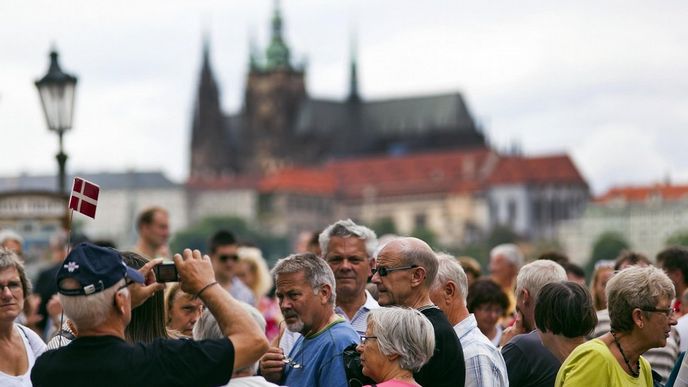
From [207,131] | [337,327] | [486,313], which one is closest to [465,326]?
[337,327]

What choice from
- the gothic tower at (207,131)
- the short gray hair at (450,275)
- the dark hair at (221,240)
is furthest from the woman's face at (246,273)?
the gothic tower at (207,131)

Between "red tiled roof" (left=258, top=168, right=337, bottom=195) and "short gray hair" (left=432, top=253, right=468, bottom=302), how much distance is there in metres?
147

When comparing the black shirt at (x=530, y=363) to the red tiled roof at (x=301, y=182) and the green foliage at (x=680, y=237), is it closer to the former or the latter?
the green foliage at (x=680, y=237)

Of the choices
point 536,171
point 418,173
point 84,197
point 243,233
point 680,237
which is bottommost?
point 243,233

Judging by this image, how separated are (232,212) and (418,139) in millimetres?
19016

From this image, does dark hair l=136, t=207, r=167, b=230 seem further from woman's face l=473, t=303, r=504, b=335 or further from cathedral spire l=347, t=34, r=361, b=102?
cathedral spire l=347, t=34, r=361, b=102

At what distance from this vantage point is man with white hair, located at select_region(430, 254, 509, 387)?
6.12 metres

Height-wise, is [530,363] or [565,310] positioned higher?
[565,310]

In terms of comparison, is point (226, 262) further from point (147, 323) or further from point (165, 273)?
point (165, 273)

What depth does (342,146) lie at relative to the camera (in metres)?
161

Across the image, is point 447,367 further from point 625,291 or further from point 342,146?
point 342,146

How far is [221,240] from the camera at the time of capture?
10203 mm

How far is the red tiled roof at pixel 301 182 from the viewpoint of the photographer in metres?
154

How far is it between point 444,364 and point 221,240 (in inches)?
181
